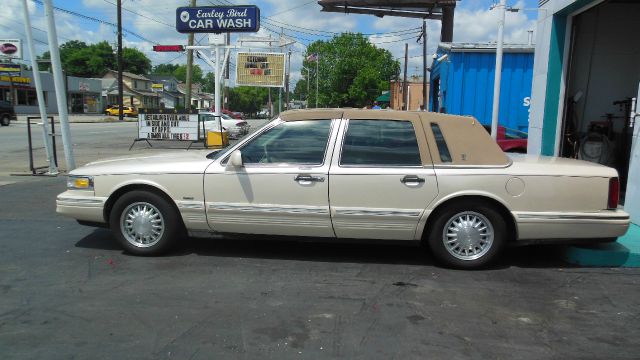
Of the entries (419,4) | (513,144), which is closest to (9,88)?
(419,4)

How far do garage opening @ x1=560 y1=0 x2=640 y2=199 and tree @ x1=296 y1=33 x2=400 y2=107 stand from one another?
63825 mm

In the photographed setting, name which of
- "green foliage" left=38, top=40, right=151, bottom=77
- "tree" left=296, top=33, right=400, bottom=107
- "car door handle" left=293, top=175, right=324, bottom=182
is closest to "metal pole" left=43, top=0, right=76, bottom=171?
"car door handle" left=293, top=175, right=324, bottom=182

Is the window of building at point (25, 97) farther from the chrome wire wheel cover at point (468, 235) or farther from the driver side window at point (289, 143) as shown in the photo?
the chrome wire wheel cover at point (468, 235)

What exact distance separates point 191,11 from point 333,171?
46.6 feet

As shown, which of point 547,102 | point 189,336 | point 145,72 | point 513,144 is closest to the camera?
point 189,336

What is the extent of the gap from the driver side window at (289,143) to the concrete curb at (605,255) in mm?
2827

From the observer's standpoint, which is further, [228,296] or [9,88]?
[9,88]

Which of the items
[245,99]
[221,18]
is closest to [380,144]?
[221,18]

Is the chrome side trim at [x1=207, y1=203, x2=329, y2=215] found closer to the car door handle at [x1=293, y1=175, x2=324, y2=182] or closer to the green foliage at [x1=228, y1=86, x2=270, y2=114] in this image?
the car door handle at [x1=293, y1=175, x2=324, y2=182]

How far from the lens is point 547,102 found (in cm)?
856

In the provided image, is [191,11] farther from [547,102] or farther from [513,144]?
[547,102]

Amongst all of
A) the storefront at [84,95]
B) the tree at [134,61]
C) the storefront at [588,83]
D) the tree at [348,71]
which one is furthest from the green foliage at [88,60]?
the storefront at [588,83]

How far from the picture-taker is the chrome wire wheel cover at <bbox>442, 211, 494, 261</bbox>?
5.09 metres

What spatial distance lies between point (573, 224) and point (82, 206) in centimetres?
488
